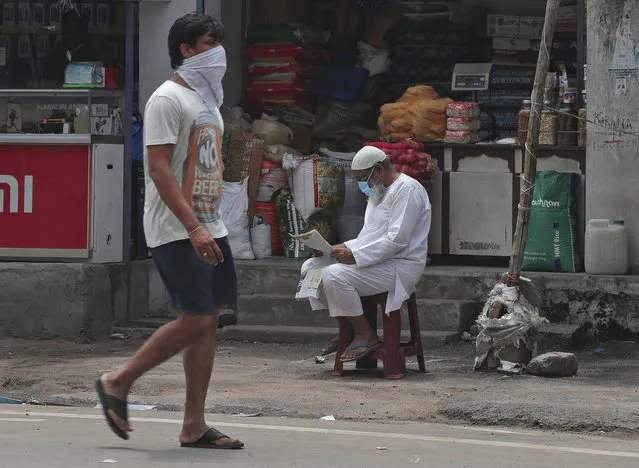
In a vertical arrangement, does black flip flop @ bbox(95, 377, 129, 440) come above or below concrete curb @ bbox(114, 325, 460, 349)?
above

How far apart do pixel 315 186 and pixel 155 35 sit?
6.17 feet

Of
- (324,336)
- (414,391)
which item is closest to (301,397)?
(414,391)

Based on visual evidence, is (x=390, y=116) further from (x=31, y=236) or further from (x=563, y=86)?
(x=31, y=236)

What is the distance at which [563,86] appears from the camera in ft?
37.1

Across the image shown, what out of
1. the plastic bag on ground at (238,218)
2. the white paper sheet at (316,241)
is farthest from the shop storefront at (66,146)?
the white paper sheet at (316,241)

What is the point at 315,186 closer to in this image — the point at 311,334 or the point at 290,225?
the point at 290,225

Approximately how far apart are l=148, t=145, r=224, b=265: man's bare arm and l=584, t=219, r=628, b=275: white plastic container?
5.14 meters

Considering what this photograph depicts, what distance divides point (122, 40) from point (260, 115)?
1.85 meters

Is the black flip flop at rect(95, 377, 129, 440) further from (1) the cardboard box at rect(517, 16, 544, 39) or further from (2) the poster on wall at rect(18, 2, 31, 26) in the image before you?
(1) the cardboard box at rect(517, 16, 544, 39)

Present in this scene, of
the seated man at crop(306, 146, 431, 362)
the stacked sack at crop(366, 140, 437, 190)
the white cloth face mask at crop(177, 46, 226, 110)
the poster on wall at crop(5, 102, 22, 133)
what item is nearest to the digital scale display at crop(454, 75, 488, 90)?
the stacked sack at crop(366, 140, 437, 190)

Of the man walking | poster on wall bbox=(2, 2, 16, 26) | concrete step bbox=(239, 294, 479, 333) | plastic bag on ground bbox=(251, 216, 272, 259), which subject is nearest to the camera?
the man walking

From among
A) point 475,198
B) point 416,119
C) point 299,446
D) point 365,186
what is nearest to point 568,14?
point 416,119

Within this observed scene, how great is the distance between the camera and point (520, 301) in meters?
9.24

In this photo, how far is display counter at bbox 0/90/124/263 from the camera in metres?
11.1
